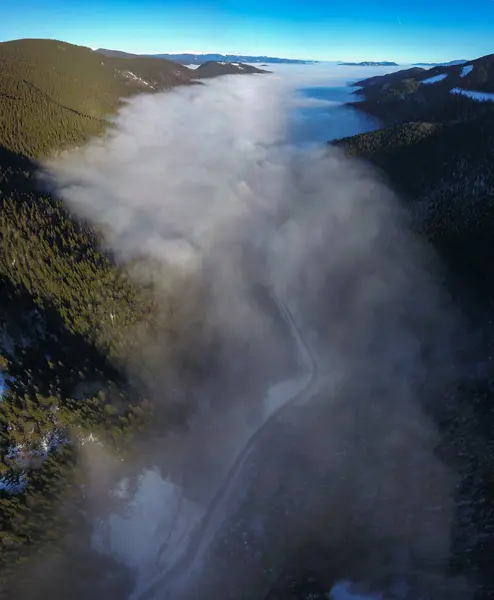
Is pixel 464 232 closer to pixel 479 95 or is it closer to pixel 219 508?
pixel 219 508

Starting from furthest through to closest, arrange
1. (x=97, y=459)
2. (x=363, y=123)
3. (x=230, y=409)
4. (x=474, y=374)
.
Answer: (x=363, y=123) < (x=230, y=409) < (x=474, y=374) < (x=97, y=459)

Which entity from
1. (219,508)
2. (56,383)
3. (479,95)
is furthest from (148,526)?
(479,95)

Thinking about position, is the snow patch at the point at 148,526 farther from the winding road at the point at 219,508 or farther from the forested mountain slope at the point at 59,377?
the forested mountain slope at the point at 59,377

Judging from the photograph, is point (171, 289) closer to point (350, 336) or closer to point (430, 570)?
point (350, 336)

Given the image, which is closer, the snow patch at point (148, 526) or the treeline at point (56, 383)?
the treeline at point (56, 383)

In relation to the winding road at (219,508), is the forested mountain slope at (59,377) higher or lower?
higher

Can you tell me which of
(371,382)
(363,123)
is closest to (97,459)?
(371,382)

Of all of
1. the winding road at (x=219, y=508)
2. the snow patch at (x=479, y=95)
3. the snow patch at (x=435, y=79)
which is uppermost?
the snow patch at (x=435, y=79)

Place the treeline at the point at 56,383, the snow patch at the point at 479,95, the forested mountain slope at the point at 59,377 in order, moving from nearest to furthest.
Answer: the treeline at the point at 56,383 < the forested mountain slope at the point at 59,377 < the snow patch at the point at 479,95

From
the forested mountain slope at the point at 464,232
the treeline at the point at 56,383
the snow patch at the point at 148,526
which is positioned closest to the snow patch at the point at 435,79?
the forested mountain slope at the point at 464,232
